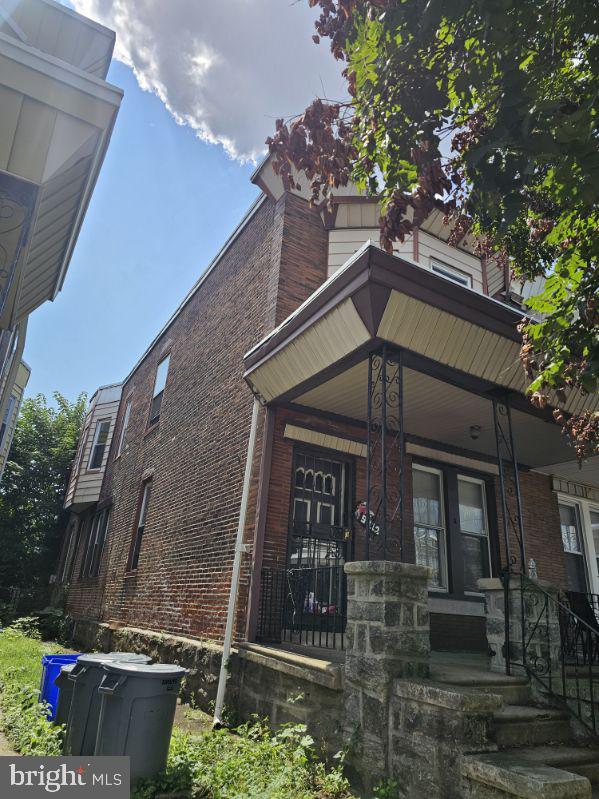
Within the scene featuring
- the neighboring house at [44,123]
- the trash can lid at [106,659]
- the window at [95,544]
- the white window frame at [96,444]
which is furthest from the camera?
the white window frame at [96,444]

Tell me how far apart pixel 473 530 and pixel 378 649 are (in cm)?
535

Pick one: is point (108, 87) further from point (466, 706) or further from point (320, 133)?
point (466, 706)

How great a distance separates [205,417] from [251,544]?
3.58 metres

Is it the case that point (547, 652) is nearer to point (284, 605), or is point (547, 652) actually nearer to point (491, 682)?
point (491, 682)

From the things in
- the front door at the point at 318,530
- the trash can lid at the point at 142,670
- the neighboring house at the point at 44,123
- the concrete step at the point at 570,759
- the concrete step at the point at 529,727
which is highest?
the neighboring house at the point at 44,123

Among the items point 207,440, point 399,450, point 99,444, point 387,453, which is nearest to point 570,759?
point 399,450

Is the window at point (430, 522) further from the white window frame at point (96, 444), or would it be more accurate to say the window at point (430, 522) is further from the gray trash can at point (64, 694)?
the white window frame at point (96, 444)

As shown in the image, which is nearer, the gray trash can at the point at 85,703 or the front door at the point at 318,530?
the gray trash can at the point at 85,703

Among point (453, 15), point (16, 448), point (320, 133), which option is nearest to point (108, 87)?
point (320, 133)

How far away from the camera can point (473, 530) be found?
30.1 feet

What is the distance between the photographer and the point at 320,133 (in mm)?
4094

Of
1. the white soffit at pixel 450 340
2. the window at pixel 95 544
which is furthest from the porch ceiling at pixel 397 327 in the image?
the window at pixel 95 544

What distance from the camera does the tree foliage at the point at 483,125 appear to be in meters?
3.42
